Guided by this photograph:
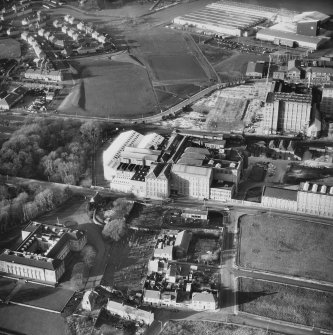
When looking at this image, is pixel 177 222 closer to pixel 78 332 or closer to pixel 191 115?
pixel 78 332

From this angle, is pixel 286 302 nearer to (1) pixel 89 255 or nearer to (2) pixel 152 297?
(2) pixel 152 297

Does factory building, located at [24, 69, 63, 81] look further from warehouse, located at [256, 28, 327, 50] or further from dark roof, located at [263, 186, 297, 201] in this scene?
dark roof, located at [263, 186, 297, 201]

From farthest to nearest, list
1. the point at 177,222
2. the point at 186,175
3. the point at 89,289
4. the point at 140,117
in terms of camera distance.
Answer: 1. the point at 140,117
2. the point at 186,175
3. the point at 177,222
4. the point at 89,289

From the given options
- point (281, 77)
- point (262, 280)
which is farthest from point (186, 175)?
point (281, 77)

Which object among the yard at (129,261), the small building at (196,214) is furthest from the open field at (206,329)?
the small building at (196,214)

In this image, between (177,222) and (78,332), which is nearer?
(78,332)

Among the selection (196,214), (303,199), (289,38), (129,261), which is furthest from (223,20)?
(129,261)

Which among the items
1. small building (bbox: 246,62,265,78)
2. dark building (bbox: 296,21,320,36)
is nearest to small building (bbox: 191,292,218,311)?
small building (bbox: 246,62,265,78)
